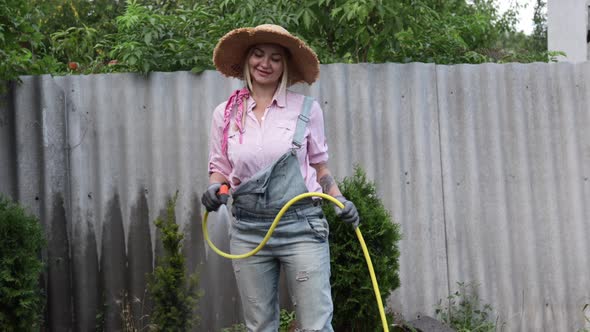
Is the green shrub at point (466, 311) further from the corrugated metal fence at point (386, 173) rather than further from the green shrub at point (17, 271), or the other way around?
the green shrub at point (17, 271)

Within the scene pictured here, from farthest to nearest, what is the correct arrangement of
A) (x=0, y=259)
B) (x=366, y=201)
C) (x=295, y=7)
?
(x=295, y=7), (x=366, y=201), (x=0, y=259)

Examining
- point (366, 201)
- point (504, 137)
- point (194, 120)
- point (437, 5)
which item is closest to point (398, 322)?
point (366, 201)

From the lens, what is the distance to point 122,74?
206 inches

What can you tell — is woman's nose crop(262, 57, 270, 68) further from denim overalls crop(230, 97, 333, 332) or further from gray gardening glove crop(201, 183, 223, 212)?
gray gardening glove crop(201, 183, 223, 212)

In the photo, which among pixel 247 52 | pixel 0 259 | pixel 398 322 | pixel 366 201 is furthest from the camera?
pixel 398 322

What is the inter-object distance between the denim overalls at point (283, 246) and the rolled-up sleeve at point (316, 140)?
9cm

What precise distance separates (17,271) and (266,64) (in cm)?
192

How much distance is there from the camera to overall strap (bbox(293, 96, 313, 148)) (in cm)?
354

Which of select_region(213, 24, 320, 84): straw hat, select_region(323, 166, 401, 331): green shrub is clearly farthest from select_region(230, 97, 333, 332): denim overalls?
select_region(323, 166, 401, 331): green shrub

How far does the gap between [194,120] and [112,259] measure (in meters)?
1.09

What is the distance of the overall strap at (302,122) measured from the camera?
354 centimetres

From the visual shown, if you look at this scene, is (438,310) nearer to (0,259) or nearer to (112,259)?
(112,259)

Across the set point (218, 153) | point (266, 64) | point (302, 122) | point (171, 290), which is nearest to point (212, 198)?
point (218, 153)

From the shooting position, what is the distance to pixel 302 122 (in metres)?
3.61
